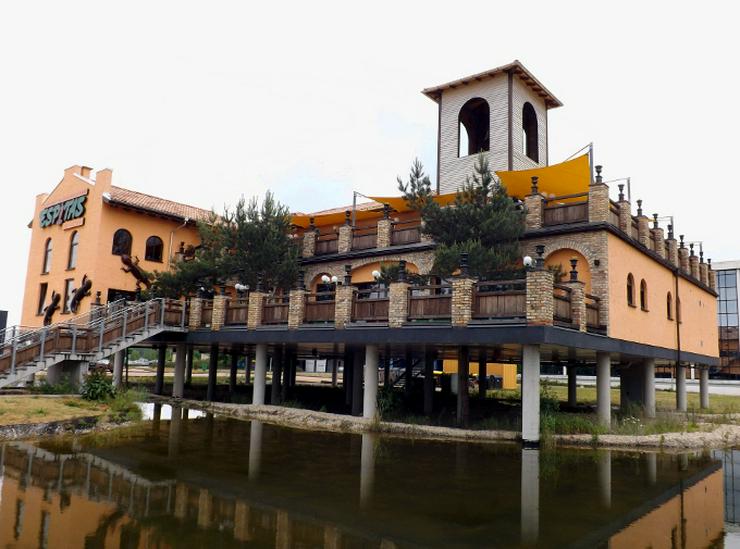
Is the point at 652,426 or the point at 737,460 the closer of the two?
the point at 737,460

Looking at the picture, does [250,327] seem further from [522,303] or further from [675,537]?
[675,537]

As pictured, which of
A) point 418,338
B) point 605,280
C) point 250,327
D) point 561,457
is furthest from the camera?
point 250,327

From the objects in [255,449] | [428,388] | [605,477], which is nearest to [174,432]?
[255,449]

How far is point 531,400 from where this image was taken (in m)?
15.4

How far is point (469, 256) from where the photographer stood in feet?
58.2

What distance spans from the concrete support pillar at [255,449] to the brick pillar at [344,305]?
4.07 m

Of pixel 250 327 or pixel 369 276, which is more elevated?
pixel 369 276

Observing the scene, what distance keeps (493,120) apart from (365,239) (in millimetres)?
7299

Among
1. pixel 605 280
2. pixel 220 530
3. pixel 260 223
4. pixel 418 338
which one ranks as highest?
pixel 260 223

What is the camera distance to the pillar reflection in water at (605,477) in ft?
31.7

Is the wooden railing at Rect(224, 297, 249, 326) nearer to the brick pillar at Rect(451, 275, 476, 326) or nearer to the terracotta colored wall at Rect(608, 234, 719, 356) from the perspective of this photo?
the brick pillar at Rect(451, 275, 476, 326)

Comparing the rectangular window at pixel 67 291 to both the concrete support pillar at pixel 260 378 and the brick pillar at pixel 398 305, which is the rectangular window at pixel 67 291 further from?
the brick pillar at pixel 398 305

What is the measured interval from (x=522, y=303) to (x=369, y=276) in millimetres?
9845

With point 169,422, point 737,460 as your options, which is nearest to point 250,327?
point 169,422
